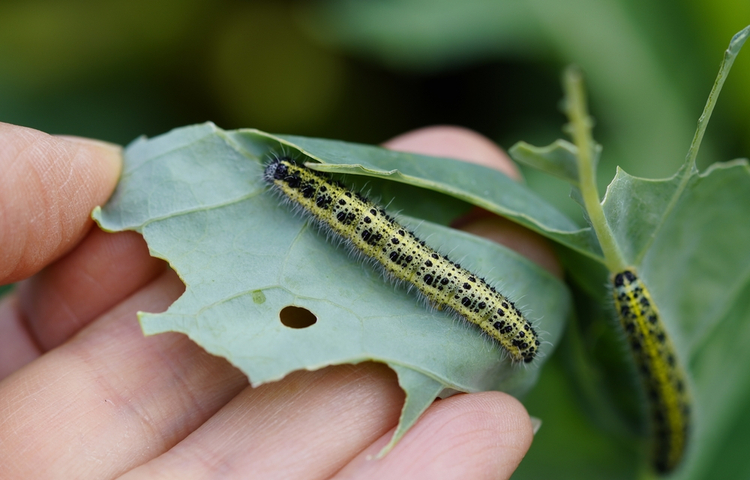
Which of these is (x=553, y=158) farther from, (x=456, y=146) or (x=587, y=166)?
(x=456, y=146)

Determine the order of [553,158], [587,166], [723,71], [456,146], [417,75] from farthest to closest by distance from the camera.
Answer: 1. [417,75]
2. [456,146]
3. [723,71]
4. [553,158]
5. [587,166]

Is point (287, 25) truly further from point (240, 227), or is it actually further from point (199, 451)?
point (199, 451)

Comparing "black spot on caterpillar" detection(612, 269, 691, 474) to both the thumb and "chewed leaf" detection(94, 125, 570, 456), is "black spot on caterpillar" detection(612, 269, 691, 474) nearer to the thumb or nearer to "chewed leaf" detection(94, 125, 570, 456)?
"chewed leaf" detection(94, 125, 570, 456)

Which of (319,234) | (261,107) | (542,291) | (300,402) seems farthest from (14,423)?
(261,107)

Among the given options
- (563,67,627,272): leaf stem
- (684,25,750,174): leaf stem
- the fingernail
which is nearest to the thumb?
the fingernail

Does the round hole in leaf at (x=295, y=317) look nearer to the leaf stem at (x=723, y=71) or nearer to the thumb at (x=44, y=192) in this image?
the thumb at (x=44, y=192)

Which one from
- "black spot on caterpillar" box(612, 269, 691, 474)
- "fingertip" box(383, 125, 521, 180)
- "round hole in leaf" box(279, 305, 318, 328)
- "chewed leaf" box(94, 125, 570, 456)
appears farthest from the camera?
"fingertip" box(383, 125, 521, 180)

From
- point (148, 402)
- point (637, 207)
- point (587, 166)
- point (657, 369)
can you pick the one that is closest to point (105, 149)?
point (148, 402)
